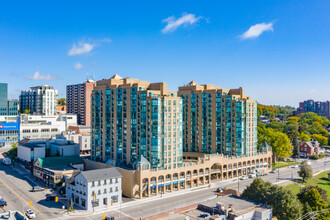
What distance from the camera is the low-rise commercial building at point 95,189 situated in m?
78.2

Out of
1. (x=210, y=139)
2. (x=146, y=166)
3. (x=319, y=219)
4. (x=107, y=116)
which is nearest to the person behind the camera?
(x=319, y=219)

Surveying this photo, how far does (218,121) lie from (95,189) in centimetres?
6616

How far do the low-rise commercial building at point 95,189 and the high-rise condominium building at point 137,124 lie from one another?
489 inches

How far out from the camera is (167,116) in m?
97.8

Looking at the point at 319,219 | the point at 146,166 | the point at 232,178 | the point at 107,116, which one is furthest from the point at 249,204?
the point at 107,116

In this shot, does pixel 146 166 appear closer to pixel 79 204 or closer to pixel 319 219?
pixel 79 204

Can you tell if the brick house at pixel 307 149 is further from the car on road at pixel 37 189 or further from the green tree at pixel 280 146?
the car on road at pixel 37 189

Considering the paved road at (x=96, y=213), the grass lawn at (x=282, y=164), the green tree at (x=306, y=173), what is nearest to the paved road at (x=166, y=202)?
the paved road at (x=96, y=213)

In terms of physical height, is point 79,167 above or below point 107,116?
below

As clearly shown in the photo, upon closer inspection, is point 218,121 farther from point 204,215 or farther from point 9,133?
point 9,133

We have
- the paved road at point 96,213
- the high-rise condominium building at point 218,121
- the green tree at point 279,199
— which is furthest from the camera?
the high-rise condominium building at point 218,121

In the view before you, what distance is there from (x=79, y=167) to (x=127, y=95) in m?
32.9

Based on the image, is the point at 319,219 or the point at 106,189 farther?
the point at 106,189

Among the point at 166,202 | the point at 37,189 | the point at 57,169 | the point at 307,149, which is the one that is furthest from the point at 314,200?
the point at 307,149
